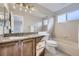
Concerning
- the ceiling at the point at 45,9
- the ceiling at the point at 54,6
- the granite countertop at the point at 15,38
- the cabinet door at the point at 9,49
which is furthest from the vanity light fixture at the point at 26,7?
the cabinet door at the point at 9,49

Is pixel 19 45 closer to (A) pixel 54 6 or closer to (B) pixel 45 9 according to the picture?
(B) pixel 45 9

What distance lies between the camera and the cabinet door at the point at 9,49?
4.63 ft

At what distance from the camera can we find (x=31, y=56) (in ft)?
5.27

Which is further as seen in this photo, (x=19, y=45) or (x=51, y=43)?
(x=51, y=43)

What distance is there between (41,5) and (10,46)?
2.45 feet

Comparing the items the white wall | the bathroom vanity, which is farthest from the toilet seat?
the white wall

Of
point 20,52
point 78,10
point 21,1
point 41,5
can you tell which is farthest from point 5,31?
point 78,10

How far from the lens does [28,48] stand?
5.30ft

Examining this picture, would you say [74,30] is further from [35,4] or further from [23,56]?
[23,56]

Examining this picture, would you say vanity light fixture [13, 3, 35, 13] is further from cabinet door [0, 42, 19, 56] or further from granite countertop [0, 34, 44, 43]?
cabinet door [0, 42, 19, 56]

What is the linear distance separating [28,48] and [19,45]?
156 mm

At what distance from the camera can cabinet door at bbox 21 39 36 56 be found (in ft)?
5.19

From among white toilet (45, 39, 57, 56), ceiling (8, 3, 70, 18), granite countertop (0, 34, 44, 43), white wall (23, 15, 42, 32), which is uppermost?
ceiling (8, 3, 70, 18)

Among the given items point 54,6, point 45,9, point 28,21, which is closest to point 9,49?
point 28,21
